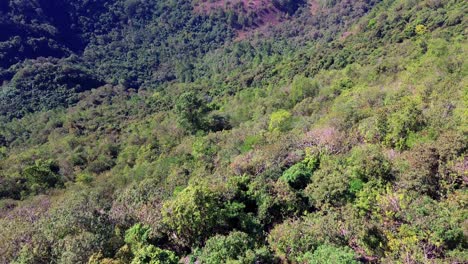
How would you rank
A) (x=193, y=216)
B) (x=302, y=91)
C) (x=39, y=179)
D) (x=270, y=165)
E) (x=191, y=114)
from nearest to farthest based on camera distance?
(x=193, y=216) → (x=270, y=165) → (x=39, y=179) → (x=302, y=91) → (x=191, y=114)

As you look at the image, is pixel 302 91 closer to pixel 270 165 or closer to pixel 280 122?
pixel 280 122

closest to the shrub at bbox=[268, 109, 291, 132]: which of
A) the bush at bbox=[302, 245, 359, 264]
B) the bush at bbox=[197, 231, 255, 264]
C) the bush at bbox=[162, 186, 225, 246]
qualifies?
the bush at bbox=[162, 186, 225, 246]

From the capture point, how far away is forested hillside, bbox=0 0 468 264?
1669 centimetres

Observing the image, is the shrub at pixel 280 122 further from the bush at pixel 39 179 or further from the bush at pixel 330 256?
the bush at pixel 39 179

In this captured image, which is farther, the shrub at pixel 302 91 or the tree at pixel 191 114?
the tree at pixel 191 114

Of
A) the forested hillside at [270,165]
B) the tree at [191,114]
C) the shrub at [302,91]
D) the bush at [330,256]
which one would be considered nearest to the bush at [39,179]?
the forested hillside at [270,165]

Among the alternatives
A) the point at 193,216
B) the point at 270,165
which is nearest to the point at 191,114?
the point at 270,165

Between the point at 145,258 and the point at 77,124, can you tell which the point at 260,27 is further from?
the point at 145,258

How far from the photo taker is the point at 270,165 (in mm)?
24406

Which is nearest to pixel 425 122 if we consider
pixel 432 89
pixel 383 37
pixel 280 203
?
pixel 432 89

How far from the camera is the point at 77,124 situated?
87.1 m

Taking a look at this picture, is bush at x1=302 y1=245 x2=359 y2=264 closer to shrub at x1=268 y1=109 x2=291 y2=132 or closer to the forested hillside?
the forested hillside

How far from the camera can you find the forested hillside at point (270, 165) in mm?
16688

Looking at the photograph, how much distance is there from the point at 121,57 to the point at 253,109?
94087mm
